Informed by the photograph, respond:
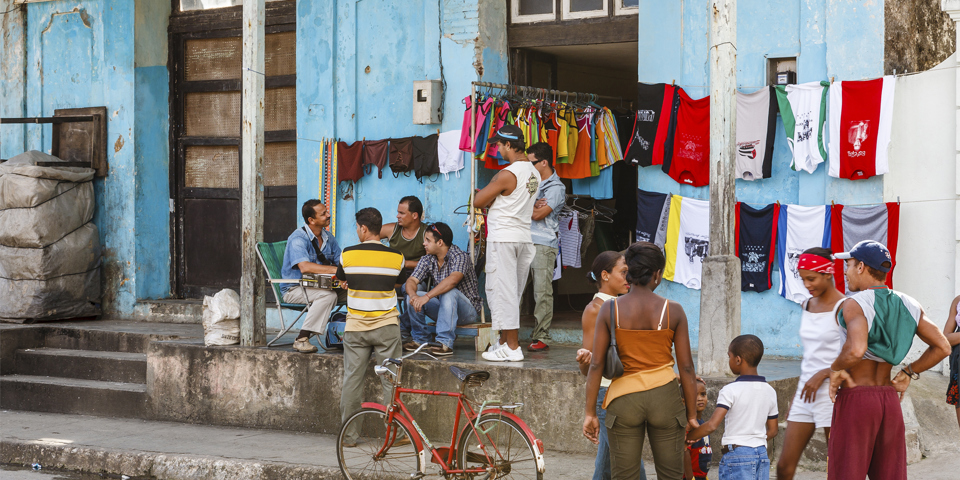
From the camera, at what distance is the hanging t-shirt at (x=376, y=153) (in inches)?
404

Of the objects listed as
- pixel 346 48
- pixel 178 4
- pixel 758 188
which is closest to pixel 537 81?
pixel 346 48

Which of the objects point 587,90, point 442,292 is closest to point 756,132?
point 442,292

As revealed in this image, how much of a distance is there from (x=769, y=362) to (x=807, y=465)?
1593 millimetres

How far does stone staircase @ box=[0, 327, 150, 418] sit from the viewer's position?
9.40 metres

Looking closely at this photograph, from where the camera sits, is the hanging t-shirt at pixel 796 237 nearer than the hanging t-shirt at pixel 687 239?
Yes

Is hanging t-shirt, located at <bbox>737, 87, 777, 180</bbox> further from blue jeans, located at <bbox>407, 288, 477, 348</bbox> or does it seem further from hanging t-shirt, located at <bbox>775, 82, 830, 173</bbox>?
blue jeans, located at <bbox>407, 288, 477, 348</bbox>

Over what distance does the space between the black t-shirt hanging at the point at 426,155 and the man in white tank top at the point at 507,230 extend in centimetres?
183

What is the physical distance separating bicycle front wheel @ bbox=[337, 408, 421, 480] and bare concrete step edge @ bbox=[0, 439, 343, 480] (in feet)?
0.72

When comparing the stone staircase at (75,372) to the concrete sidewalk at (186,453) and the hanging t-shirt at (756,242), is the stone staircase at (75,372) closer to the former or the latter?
the concrete sidewalk at (186,453)

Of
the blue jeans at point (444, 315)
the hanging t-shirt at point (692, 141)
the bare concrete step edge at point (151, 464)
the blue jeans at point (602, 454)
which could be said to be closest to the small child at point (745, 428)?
the blue jeans at point (602, 454)

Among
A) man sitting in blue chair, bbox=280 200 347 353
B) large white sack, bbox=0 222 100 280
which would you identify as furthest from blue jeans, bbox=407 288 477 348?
large white sack, bbox=0 222 100 280

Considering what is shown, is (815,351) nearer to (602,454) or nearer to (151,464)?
(602,454)

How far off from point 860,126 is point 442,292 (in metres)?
3.77

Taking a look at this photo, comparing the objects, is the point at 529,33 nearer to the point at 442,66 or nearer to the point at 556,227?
the point at 442,66
